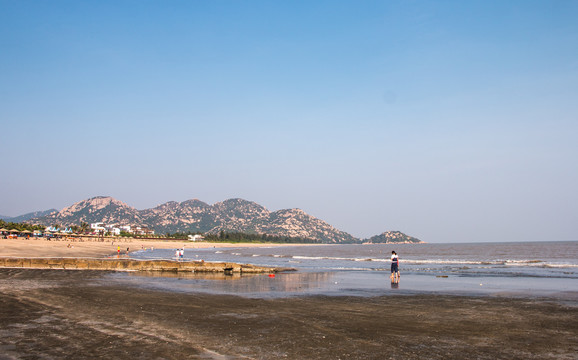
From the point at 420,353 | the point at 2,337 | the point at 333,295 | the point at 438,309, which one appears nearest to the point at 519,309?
the point at 438,309

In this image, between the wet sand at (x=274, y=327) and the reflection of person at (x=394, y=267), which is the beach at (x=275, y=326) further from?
the reflection of person at (x=394, y=267)

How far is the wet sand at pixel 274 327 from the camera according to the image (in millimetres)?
9836

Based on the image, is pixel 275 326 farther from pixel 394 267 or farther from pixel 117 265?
pixel 117 265

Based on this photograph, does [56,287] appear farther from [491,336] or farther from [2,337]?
[491,336]

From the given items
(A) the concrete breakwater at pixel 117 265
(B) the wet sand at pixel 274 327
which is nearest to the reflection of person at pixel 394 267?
(B) the wet sand at pixel 274 327

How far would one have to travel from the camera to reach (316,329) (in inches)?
499

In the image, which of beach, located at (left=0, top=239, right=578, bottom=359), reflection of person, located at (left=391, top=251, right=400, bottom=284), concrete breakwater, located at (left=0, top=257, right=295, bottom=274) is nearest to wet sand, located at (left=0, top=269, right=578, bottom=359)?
beach, located at (left=0, top=239, right=578, bottom=359)

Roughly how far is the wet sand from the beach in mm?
33

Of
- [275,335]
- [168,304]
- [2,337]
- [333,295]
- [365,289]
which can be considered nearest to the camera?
[2,337]

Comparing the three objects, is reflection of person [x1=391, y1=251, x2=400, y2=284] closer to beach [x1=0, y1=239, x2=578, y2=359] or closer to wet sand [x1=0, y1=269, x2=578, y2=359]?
beach [x1=0, y1=239, x2=578, y2=359]

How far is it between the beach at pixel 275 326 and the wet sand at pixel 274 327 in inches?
1.3

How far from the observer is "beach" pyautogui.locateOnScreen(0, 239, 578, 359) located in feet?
32.3

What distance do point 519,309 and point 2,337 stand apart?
19695mm

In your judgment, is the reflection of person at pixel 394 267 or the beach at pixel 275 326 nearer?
the beach at pixel 275 326
